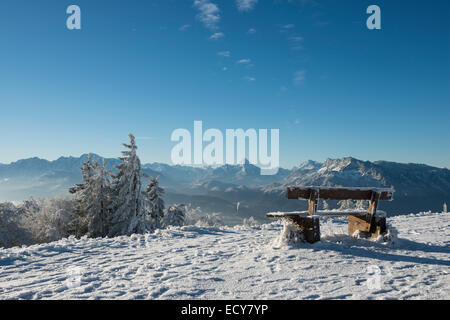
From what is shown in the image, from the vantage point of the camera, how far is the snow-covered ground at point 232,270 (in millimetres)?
4801

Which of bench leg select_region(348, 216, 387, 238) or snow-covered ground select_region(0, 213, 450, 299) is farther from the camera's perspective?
bench leg select_region(348, 216, 387, 238)

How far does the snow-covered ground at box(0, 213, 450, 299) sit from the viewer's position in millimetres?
4801

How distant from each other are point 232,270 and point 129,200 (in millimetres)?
19278

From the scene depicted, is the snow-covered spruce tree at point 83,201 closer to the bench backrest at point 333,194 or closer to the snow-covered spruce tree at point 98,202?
the snow-covered spruce tree at point 98,202

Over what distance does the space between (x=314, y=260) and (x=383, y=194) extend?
401 centimetres

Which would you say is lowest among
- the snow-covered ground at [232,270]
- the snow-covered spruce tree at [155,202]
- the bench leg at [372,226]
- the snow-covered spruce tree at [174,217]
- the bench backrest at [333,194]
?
the snow-covered spruce tree at [174,217]

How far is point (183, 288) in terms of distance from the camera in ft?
16.5

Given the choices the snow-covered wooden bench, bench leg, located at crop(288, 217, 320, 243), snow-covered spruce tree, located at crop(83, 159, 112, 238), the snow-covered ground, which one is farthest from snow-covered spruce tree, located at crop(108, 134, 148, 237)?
bench leg, located at crop(288, 217, 320, 243)

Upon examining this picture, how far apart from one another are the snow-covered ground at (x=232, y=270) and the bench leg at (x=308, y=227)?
0.74ft

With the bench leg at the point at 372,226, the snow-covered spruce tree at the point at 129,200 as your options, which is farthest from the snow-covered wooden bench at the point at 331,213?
the snow-covered spruce tree at the point at 129,200

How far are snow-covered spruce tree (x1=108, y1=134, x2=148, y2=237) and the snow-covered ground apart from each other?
13948 millimetres

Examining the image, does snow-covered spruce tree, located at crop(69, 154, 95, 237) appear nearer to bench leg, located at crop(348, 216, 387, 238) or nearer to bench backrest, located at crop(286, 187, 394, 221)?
bench backrest, located at crop(286, 187, 394, 221)
